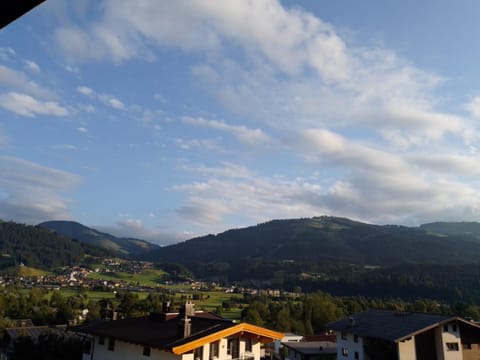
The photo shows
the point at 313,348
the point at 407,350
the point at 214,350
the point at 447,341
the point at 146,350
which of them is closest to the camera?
the point at 214,350

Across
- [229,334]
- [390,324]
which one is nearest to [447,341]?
[390,324]

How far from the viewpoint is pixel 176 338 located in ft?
73.8

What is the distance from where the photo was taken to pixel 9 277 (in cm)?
17162

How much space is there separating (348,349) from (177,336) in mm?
25951

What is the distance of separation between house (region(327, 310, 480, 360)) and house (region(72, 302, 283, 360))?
50.5 feet

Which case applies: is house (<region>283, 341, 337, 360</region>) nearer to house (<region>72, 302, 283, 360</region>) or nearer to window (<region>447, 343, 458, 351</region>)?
window (<region>447, 343, 458, 351</region>)

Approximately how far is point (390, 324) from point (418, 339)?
131 inches

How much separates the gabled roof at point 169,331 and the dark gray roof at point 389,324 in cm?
1533

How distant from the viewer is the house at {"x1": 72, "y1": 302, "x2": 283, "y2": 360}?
2223 cm

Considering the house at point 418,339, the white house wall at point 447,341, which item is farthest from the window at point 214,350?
the white house wall at point 447,341

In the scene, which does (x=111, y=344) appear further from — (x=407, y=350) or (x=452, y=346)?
(x=452, y=346)

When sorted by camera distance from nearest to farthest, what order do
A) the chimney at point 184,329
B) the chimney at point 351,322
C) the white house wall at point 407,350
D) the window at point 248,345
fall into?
1. the chimney at point 184,329
2. the window at point 248,345
3. the white house wall at point 407,350
4. the chimney at point 351,322

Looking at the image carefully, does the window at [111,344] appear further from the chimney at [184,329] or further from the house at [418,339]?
the house at [418,339]

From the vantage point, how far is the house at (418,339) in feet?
116
